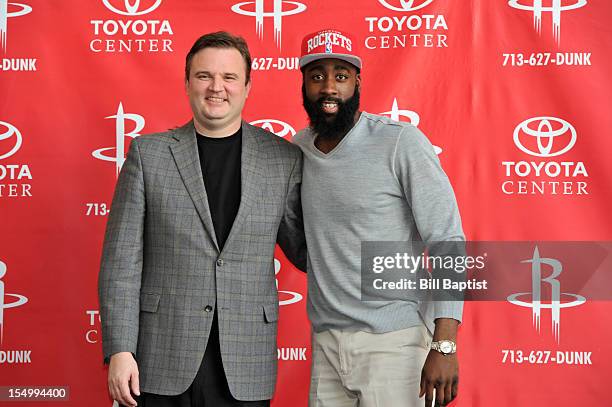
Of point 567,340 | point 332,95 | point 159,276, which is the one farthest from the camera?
point 567,340

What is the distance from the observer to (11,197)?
A: 9.86ft

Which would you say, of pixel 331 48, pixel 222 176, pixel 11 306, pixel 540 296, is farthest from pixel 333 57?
pixel 11 306

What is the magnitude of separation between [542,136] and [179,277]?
1.62 meters

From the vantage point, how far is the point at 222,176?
2.02m

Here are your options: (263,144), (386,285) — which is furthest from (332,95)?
(386,285)

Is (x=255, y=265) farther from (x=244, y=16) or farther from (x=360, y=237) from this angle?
(x=244, y=16)

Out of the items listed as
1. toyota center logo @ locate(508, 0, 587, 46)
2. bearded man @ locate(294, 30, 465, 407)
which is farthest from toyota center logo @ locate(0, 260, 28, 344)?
toyota center logo @ locate(508, 0, 587, 46)

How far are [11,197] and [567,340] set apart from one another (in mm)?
2222

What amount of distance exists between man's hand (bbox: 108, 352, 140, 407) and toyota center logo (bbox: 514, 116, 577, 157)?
1721 mm

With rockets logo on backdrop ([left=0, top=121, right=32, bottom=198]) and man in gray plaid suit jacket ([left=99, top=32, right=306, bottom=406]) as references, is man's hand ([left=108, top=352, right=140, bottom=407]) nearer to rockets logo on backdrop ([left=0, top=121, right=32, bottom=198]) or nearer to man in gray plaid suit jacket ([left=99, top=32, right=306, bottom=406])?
man in gray plaid suit jacket ([left=99, top=32, right=306, bottom=406])

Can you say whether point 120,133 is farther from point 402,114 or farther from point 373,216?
point 373,216

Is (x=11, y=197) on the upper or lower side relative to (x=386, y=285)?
upper

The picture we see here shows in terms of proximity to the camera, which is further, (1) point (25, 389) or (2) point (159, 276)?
(1) point (25, 389)

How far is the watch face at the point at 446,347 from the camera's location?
188cm
